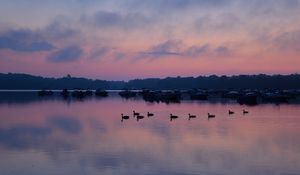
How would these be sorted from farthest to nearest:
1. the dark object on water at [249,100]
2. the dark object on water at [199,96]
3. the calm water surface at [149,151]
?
the dark object on water at [199,96] < the dark object on water at [249,100] < the calm water surface at [149,151]

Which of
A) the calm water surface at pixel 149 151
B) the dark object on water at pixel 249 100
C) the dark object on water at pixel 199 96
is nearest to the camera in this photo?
the calm water surface at pixel 149 151

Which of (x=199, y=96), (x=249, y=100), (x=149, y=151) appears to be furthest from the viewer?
(x=199, y=96)

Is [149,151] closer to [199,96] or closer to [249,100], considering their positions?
[249,100]

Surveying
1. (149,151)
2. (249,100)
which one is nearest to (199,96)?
(249,100)

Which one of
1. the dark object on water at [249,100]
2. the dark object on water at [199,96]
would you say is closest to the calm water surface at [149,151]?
the dark object on water at [249,100]

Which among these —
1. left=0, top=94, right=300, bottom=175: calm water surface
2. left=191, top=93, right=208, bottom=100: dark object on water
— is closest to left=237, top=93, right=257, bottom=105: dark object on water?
left=191, top=93, right=208, bottom=100: dark object on water

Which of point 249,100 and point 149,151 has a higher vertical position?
point 249,100

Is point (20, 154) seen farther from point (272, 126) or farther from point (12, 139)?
point (272, 126)

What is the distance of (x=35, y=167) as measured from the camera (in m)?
20.3

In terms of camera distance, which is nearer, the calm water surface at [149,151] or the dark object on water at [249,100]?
the calm water surface at [149,151]

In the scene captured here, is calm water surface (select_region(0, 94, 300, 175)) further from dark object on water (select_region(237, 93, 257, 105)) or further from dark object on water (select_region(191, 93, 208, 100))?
dark object on water (select_region(191, 93, 208, 100))

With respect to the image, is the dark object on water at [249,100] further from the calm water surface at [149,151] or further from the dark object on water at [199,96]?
the calm water surface at [149,151]

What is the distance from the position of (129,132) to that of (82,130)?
422 cm

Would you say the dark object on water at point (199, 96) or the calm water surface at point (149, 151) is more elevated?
the dark object on water at point (199, 96)
